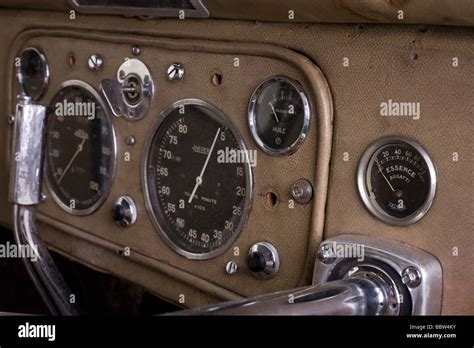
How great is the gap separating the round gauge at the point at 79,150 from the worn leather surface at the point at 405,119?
573 millimetres

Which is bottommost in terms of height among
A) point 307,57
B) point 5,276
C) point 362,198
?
point 5,276

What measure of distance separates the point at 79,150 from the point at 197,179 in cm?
48

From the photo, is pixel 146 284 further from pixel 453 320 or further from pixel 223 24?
pixel 453 320

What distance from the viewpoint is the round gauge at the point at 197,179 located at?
187 centimetres

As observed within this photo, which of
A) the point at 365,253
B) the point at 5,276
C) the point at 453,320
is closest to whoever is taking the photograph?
the point at 453,320

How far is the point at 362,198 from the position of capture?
1.62m

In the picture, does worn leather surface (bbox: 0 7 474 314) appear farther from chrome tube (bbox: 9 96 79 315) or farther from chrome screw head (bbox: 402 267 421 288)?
chrome tube (bbox: 9 96 79 315)

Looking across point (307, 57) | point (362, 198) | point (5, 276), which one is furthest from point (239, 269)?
point (5, 276)

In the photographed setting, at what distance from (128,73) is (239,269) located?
584 millimetres

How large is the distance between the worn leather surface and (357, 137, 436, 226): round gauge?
0.02 m

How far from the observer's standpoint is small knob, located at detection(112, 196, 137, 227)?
213cm

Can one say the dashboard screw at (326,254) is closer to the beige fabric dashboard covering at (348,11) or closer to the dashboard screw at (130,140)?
the beige fabric dashboard covering at (348,11)

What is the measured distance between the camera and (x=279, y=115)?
69.6 inches

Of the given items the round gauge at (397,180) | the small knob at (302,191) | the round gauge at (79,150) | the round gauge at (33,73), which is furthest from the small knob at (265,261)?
the round gauge at (33,73)
